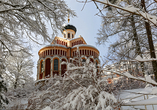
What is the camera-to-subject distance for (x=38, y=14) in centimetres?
494

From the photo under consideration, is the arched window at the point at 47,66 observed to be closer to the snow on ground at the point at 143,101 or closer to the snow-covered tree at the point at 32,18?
the snow-covered tree at the point at 32,18

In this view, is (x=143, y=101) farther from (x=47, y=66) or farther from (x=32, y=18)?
(x=47, y=66)

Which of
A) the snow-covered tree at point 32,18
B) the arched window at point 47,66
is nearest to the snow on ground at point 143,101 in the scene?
the snow-covered tree at point 32,18

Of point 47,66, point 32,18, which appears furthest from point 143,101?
point 47,66

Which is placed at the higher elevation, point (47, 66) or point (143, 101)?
point (47, 66)

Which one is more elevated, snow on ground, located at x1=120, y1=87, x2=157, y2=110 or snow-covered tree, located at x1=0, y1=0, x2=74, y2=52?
snow-covered tree, located at x1=0, y1=0, x2=74, y2=52

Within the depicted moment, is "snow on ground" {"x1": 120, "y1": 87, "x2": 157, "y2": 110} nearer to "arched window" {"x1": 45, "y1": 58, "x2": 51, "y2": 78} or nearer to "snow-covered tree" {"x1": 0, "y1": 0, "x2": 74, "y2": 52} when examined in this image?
"snow-covered tree" {"x1": 0, "y1": 0, "x2": 74, "y2": 52}

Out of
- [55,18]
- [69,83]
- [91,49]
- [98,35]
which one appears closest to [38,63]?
[91,49]

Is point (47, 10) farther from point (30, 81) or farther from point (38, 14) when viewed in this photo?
point (30, 81)

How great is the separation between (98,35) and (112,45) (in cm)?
118

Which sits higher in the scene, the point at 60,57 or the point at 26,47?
the point at 60,57

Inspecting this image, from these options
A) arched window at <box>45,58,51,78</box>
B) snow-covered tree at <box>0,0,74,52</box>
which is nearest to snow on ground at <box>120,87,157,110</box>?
snow-covered tree at <box>0,0,74,52</box>

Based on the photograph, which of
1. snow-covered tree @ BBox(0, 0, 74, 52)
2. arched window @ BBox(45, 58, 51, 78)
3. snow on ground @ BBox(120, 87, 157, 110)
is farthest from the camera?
arched window @ BBox(45, 58, 51, 78)

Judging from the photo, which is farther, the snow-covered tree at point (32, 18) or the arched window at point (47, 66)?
the arched window at point (47, 66)
